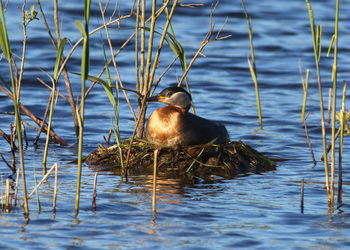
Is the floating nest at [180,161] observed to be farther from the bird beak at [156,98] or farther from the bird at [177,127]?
the bird beak at [156,98]

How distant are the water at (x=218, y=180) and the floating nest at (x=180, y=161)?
24cm

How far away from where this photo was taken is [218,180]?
28.5 feet

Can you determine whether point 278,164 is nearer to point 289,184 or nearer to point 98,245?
point 289,184

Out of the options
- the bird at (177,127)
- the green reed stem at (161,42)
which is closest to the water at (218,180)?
the green reed stem at (161,42)

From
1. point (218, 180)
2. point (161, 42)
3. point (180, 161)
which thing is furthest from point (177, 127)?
point (161, 42)

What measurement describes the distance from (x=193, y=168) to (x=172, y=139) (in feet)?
1.25

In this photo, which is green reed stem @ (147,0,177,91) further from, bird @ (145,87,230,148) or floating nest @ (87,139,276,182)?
floating nest @ (87,139,276,182)

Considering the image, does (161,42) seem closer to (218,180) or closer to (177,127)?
(177,127)

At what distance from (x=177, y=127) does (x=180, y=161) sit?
0.37 metres

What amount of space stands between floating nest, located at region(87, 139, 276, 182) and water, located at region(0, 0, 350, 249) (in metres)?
0.24

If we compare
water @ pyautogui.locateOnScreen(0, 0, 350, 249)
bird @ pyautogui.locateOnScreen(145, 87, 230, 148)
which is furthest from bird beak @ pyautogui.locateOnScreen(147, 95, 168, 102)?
water @ pyautogui.locateOnScreen(0, 0, 350, 249)

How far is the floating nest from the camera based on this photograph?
8.80m

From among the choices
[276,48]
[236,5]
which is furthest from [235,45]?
[236,5]

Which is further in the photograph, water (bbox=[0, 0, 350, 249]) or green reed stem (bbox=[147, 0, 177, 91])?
Result: green reed stem (bbox=[147, 0, 177, 91])
